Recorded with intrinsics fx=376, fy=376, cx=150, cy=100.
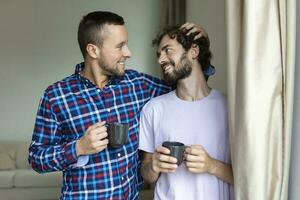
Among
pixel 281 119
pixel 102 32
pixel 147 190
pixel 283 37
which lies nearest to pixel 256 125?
pixel 281 119

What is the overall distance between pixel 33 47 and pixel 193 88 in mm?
3519

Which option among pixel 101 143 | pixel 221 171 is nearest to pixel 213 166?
pixel 221 171

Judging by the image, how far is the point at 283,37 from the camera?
89 centimetres

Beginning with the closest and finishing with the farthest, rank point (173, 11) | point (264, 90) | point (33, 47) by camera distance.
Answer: point (264, 90)
point (173, 11)
point (33, 47)

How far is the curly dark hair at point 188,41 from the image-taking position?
1.24m

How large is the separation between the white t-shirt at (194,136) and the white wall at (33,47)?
3.39 m

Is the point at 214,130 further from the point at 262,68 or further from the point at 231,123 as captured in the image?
the point at 262,68

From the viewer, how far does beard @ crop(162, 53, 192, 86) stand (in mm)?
1216

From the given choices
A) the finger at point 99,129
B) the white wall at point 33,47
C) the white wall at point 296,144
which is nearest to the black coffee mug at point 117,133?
the finger at point 99,129

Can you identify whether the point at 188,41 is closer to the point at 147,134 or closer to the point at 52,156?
the point at 147,134

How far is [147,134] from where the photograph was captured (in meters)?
1.29

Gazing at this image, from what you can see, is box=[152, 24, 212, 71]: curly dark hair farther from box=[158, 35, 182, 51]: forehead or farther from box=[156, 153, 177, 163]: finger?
box=[156, 153, 177, 163]: finger

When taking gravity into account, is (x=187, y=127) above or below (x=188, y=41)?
below

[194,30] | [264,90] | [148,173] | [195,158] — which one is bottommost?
[148,173]
